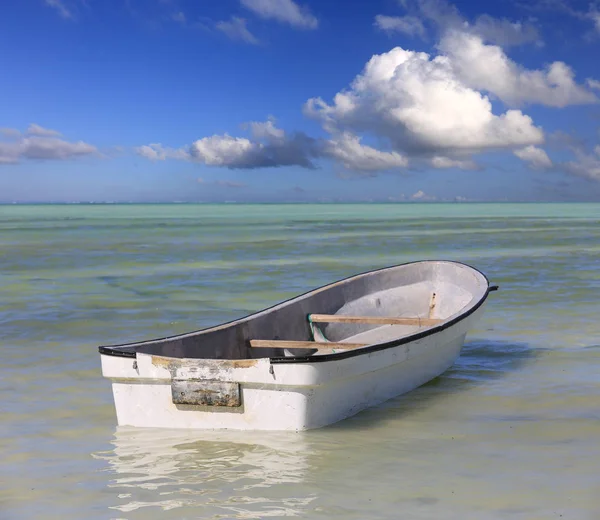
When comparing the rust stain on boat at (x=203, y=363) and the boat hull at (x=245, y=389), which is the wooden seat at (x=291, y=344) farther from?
the rust stain on boat at (x=203, y=363)

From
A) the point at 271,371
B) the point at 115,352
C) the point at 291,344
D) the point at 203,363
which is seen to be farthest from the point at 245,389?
the point at 291,344

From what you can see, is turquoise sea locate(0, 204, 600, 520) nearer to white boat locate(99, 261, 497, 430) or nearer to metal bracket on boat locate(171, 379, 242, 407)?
white boat locate(99, 261, 497, 430)

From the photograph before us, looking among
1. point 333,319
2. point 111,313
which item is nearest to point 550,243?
point 111,313

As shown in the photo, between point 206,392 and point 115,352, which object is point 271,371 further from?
point 115,352

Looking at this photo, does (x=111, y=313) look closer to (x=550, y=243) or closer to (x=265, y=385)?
(x=265, y=385)

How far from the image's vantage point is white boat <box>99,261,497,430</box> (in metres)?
6.72

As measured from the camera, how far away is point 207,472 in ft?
20.2

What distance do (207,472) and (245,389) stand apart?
85 cm

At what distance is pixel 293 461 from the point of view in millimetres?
6352

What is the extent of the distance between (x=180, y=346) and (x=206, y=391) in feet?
3.53

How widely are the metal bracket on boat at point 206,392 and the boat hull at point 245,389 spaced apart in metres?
0.01

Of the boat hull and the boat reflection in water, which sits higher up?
the boat hull

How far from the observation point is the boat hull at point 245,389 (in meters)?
6.69

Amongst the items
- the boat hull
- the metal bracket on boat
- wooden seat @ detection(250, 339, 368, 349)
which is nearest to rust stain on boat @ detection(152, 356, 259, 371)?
the boat hull
